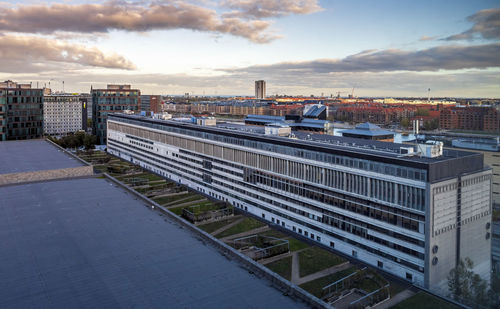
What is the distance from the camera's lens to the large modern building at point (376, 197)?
146 feet

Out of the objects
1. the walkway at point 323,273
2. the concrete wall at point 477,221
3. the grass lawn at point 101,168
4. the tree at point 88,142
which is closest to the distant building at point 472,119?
the concrete wall at point 477,221

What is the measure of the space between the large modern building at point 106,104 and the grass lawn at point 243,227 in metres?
119

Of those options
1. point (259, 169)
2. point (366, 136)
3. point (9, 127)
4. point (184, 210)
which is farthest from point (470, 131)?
point (9, 127)

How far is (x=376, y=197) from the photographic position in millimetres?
49500

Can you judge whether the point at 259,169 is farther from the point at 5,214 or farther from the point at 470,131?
the point at 470,131

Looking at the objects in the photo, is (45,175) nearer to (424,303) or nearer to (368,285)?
(368,285)

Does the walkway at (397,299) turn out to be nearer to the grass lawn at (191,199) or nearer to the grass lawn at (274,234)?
the grass lawn at (274,234)

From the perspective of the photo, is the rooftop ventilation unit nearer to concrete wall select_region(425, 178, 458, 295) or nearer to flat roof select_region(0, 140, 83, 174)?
concrete wall select_region(425, 178, 458, 295)

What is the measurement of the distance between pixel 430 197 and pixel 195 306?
29.7 m

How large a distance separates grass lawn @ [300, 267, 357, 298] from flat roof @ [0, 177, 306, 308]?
1457 cm

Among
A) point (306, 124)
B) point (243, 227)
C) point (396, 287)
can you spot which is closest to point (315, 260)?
point (396, 287)

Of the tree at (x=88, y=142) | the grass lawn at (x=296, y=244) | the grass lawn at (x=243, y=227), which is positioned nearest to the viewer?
the grass lawn at (x=296, y=244)

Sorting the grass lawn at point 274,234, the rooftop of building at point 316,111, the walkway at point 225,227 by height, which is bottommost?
the grass lawn at point 274,234

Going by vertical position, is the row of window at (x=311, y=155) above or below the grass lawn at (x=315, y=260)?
above
